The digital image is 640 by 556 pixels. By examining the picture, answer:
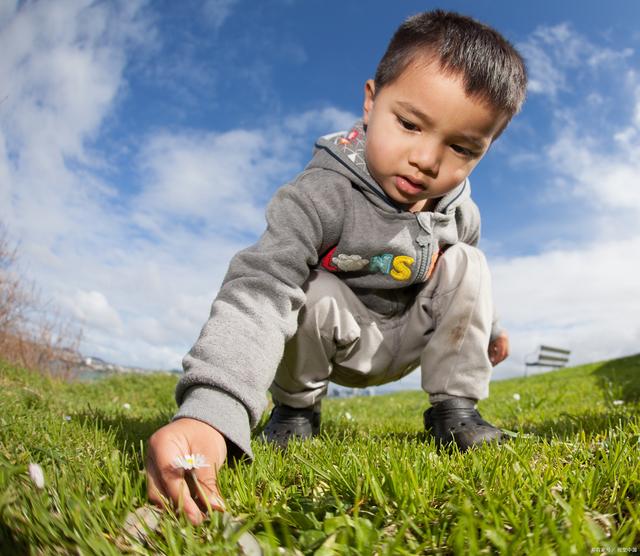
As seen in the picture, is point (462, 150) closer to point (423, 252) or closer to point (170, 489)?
point (423, 252)

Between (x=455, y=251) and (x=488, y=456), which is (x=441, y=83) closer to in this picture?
(x=455, y=251)

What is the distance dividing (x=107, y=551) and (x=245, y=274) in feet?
4.42

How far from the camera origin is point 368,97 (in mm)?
3137

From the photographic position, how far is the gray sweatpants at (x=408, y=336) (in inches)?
122

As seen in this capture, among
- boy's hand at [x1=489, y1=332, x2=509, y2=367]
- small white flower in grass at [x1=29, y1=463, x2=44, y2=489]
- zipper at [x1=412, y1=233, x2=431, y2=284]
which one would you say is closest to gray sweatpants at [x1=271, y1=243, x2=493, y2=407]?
zipper at [x1=412, y1=233, x2=431, y2=284]

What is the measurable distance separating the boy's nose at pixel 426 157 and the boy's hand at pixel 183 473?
1568mm

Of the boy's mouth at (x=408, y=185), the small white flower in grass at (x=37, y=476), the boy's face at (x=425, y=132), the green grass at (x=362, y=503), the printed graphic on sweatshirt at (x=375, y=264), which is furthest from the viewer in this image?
the printed graphic on sweatshirt at (x=375, y=264)

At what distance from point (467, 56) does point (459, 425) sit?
1808 mm

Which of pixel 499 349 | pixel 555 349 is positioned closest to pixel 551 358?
pixel 555 349

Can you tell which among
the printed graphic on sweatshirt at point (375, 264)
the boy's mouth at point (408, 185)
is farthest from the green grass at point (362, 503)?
the boy's mouth at point (408, 185)

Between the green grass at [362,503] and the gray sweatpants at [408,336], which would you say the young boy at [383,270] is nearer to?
the gray sweatpants at [408,336]

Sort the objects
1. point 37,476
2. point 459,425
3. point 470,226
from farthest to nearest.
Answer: point 470,226, point 459,425, point 37,476

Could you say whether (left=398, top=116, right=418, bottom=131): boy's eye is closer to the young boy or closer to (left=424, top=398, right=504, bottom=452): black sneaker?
the young boy

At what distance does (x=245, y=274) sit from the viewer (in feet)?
8.09
